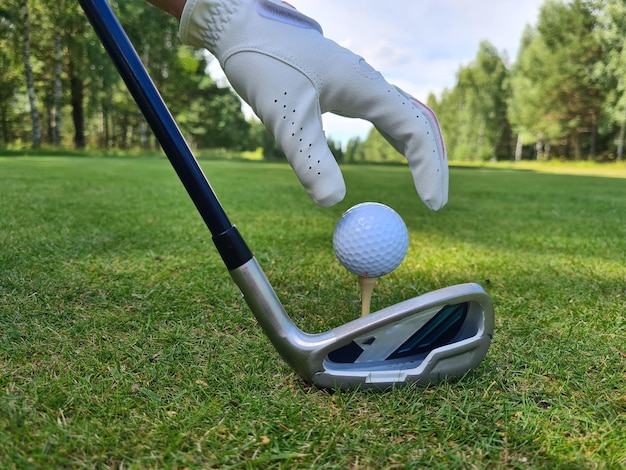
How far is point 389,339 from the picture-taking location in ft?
4.13

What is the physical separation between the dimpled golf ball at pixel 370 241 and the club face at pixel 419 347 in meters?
0.30

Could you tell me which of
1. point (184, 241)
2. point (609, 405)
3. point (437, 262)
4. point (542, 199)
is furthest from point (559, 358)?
point (542, 199)

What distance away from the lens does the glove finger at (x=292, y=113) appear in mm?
1395

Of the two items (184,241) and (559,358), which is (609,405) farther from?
(184,241)

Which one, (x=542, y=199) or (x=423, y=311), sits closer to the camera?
(x=423, y=311)

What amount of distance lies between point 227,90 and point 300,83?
124 ft

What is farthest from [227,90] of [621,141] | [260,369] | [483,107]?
[260,369]

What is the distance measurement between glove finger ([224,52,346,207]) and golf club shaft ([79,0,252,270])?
321mm

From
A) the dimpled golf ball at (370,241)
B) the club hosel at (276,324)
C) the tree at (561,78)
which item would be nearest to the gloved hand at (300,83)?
the dimpled golf ball at (370,241)

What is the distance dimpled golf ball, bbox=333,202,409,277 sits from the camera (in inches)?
59.6

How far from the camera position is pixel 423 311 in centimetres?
116

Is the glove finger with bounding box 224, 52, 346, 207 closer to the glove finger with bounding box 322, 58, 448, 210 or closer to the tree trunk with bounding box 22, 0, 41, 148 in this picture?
the glove finger with bounding box 322, 58, 448, 210

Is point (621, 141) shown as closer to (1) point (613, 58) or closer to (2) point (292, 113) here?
(1) point (613, 58)

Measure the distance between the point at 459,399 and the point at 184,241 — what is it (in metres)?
2.29
